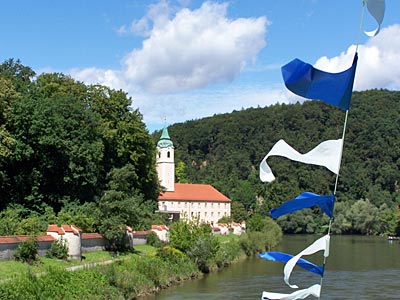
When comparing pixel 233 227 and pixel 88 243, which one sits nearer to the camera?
pixel 88 243

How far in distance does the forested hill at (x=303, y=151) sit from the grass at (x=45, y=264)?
2288 inches

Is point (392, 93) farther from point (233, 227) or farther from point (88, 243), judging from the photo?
point (88, 243)

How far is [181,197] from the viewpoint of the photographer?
93.3 m

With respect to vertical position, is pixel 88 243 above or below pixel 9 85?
below

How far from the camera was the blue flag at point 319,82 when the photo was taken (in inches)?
238

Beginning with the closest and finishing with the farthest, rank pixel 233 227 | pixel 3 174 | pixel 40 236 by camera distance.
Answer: pixel 40 236
pixel 3 174
pixel 233 227

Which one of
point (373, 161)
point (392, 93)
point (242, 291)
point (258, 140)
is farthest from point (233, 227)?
point (392, 93)

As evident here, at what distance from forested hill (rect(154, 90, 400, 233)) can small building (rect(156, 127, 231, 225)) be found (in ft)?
11.9

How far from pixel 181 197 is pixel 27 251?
67.0m

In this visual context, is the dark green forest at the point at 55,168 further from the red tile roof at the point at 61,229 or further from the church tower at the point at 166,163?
the church tower at the point at 166,163

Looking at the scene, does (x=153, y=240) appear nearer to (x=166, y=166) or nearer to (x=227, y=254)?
(x=227, y=254)

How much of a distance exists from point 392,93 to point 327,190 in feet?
154

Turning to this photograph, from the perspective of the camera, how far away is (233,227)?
71.1 meters

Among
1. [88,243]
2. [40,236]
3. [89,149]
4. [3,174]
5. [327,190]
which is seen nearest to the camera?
[40,236]
